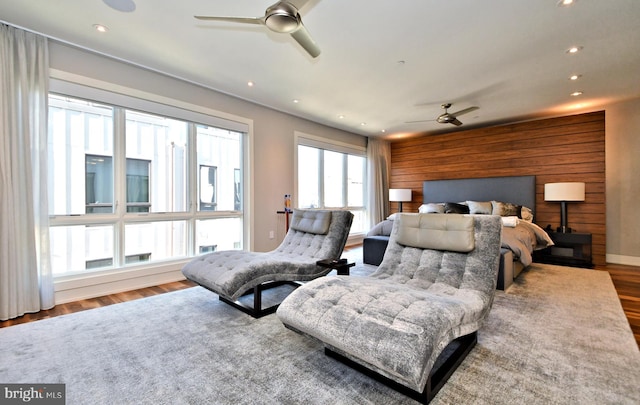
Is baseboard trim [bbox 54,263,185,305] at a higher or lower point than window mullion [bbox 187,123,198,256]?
lower

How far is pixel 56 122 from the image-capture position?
302cm

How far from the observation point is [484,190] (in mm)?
5766

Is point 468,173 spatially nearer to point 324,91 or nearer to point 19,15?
point 324,91

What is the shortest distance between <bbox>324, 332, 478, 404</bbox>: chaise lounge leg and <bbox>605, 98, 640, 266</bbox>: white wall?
4691 millimetres

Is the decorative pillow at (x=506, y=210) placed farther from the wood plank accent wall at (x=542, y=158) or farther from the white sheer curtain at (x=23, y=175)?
the white sheer curtain at (x=23, y=175)

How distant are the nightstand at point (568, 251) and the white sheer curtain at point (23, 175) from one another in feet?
22.1

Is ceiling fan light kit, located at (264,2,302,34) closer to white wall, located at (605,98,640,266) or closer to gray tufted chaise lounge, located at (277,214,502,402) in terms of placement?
Result: gray tufted chaise lounge, located at (277,214,502,402)

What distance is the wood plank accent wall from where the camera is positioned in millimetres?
4715

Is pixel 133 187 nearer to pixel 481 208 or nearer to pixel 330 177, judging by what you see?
pixel 330 177

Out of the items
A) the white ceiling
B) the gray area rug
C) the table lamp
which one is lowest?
the gray area rug

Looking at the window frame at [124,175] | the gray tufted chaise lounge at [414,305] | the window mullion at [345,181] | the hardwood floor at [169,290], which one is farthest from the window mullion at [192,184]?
the window mullion at [345,181]

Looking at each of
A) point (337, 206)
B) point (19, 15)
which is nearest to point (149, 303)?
point (19, 15)

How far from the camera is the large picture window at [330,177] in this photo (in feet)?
18.9

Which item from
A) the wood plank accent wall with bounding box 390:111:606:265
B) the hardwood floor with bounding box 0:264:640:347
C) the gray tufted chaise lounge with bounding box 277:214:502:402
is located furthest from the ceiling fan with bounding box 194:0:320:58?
the wood plank accent wall with bounding box 390:111:606:265
